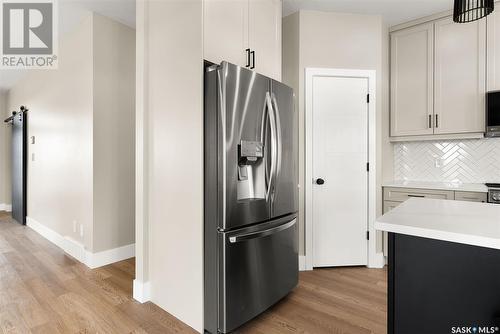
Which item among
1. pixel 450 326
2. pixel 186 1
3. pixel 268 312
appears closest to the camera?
pixel 450 326

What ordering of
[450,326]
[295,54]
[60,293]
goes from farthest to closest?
[295,54] → [60,293] → [450,326]

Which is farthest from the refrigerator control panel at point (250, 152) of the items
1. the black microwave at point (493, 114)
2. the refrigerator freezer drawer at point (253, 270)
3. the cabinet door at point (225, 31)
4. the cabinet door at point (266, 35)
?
the black microwave at point (493, 114)

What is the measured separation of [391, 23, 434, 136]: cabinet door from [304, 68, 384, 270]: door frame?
512 mm

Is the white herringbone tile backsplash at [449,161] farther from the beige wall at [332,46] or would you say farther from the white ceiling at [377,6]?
the white ceiling at [377,6]

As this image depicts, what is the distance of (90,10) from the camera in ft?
9.51

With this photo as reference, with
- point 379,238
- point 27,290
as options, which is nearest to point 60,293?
point 27,290

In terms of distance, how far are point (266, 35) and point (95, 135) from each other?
2.07 meters

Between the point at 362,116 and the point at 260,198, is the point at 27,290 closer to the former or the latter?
the point at 260,198

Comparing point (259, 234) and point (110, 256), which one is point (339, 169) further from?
point (110, 256)

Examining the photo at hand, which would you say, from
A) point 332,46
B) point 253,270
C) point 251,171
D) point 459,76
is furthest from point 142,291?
point 459,76

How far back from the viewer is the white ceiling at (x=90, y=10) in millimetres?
2748

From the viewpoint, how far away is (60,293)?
2.42 meters

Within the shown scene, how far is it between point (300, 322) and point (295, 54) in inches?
102

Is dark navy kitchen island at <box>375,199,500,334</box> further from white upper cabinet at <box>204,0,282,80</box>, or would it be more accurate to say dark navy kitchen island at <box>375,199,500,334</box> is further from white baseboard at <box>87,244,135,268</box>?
white baseboard at <box>87,244,135,268</box>
